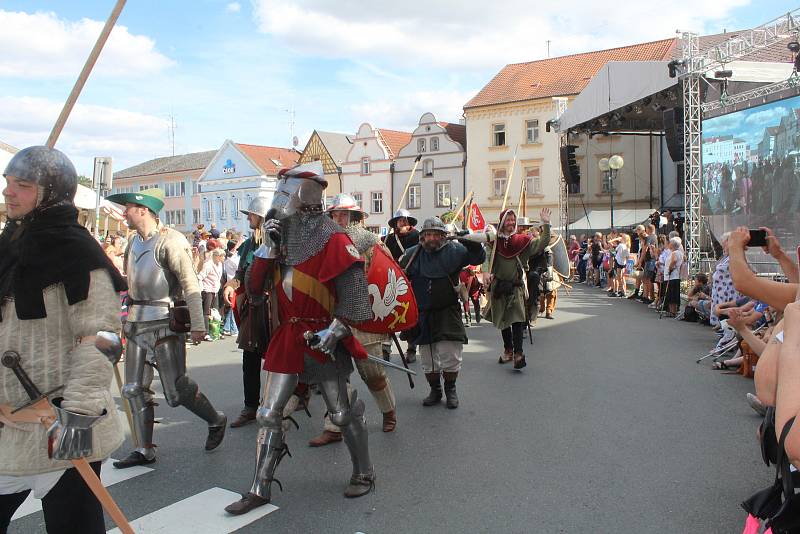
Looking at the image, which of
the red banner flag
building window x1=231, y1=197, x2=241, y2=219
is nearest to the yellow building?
building window x1=231, y1=197, x2=241, y2=219

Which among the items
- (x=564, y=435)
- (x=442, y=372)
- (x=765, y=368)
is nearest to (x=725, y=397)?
(x=564, y=435)

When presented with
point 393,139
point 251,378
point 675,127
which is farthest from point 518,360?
point 393,139

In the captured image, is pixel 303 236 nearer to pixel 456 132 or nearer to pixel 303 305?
pixel 303 305

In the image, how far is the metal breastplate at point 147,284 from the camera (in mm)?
4406

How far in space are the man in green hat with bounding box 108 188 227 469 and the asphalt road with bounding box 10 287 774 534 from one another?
487 mm

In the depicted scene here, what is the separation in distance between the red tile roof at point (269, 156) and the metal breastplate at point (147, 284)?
4760 cm

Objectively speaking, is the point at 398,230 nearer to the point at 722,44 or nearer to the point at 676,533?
the point at 676,533

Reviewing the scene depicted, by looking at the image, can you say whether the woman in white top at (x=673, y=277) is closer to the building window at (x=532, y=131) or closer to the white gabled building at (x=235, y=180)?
the building window at (x=532, y=131)

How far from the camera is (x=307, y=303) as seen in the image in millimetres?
3699


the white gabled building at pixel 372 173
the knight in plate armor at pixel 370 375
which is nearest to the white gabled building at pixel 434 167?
the white gabled building at pixel 372 173

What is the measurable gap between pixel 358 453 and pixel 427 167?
129ft

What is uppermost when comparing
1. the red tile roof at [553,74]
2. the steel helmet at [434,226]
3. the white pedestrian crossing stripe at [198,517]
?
the red tile roof at [553,74]

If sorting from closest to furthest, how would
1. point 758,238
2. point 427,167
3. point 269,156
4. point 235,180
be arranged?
point 758,238
point 427,167
point 235,180
point 269,156

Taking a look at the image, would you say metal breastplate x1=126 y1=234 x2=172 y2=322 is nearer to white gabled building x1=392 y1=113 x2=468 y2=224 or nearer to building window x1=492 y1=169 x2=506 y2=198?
building window x1=492 y1=169 x2=506 y2=198
